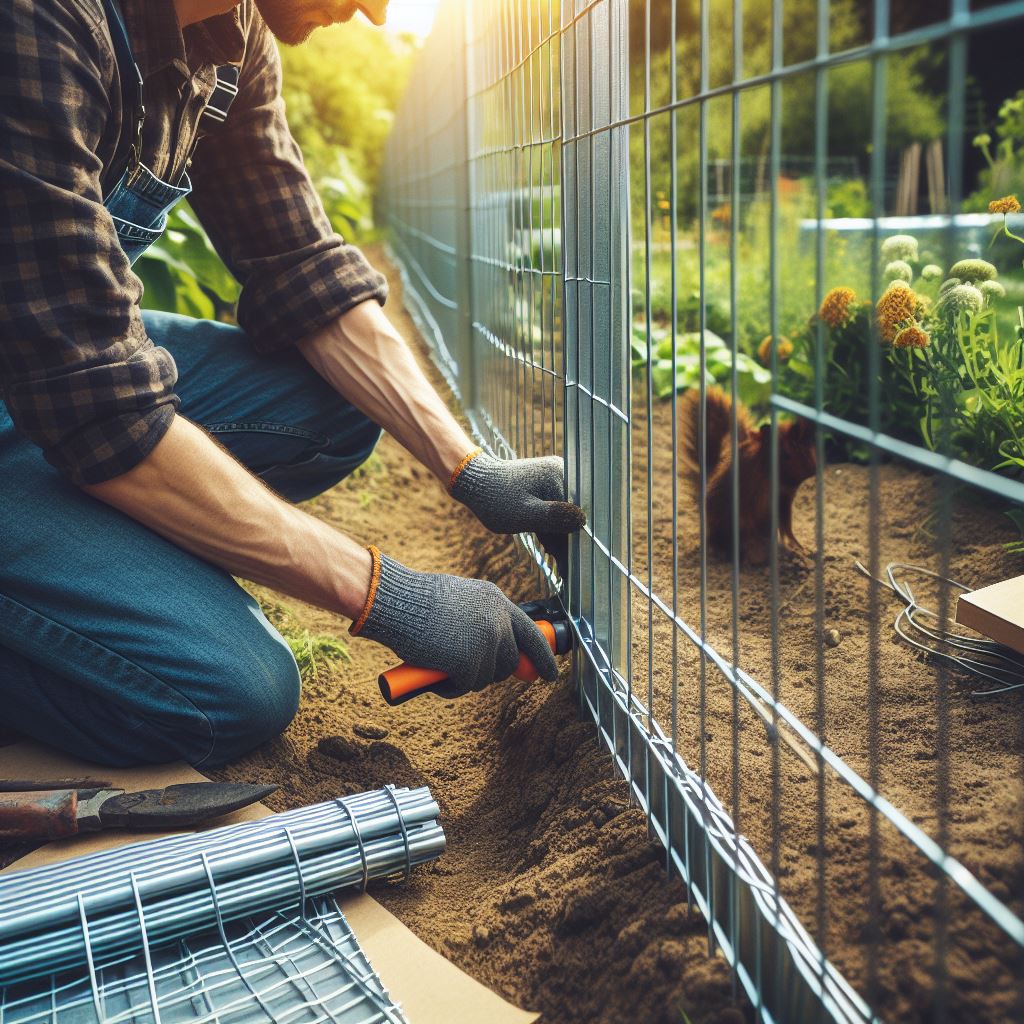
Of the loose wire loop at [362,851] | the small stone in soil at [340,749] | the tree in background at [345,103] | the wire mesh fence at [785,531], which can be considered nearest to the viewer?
the wire mesh fence at [785,531]

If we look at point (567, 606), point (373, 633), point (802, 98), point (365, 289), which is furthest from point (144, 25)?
point (802, 98)

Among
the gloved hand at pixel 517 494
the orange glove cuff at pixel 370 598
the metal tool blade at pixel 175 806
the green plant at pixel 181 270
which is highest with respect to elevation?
the green plant at pixel 181 270

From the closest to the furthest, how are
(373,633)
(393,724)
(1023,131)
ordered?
(373,633)
(393,724)
(1023,131)

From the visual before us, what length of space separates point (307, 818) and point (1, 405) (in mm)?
997

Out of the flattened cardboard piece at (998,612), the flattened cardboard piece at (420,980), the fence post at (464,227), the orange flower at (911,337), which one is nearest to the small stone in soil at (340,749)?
the flattened cardboard piece at (420,980)

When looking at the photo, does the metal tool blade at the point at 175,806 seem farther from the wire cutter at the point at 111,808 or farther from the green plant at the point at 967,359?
the green plant at the point at 967,359

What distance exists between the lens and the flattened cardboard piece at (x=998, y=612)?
159cm

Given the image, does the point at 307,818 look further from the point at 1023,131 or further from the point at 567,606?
the point at 1023,131

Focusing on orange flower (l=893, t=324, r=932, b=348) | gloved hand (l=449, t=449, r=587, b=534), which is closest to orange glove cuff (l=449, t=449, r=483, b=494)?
gloved hand (l=449, t=449, r=587, b=534)

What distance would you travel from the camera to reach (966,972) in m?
0.89

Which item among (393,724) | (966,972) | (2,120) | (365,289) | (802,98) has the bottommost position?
(393,724)

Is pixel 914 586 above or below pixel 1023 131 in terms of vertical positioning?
below

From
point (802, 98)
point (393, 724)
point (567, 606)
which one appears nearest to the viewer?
point (567, 606)

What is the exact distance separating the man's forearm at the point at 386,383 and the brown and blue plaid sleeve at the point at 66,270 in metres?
0.58
